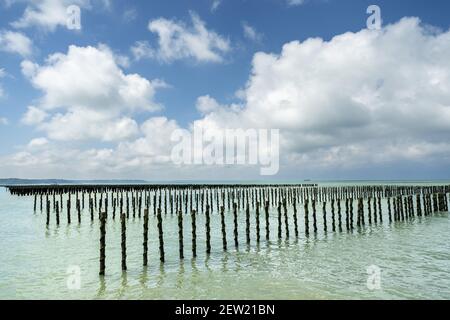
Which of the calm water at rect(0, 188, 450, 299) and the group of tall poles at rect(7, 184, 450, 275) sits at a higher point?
the group of tall poles at rect(7, 184, 450, 275)

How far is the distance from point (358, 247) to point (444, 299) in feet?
21.2

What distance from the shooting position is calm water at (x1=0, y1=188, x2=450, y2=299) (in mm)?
9273

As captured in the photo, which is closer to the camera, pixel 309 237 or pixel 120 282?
pixel 120 282

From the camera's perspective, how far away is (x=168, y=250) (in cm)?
1484

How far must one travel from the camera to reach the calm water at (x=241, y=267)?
9.27 metres

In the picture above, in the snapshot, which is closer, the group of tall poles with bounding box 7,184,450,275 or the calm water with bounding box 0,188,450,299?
the calm water with bounding box 0,188,450,299

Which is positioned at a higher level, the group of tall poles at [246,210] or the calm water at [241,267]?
the group of tall poles at [246,210]

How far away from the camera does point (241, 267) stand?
11.8 m

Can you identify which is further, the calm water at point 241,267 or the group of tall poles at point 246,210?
the group of tall poles at point 246,210
